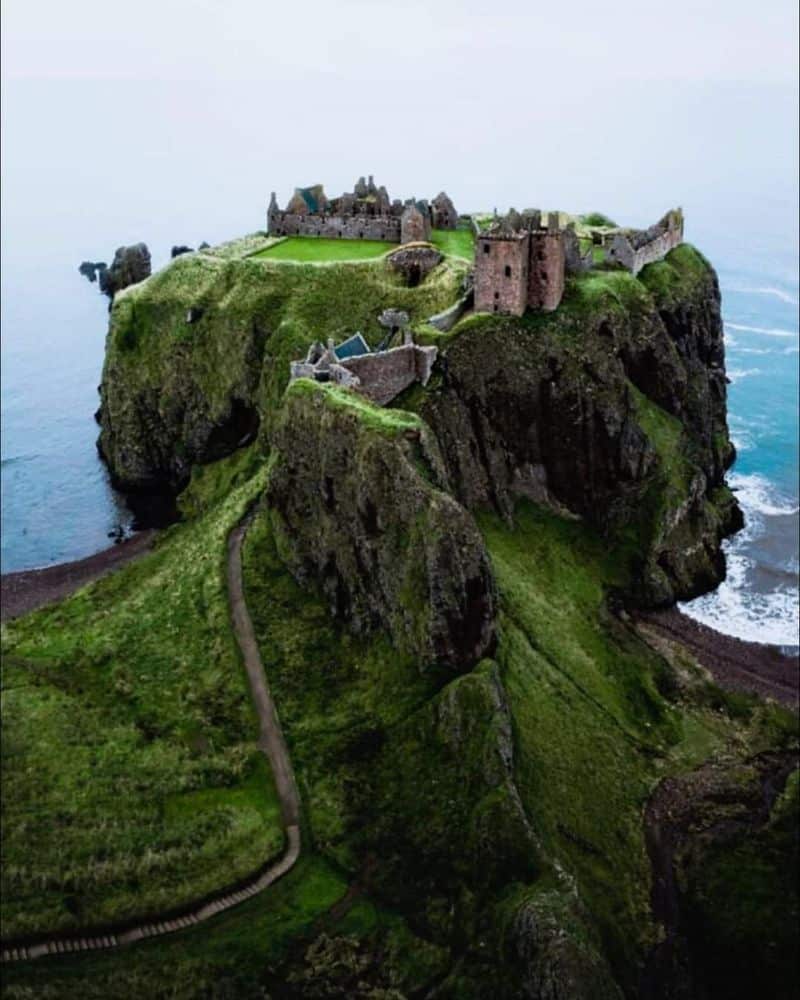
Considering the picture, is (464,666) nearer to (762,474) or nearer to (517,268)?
(517,268)

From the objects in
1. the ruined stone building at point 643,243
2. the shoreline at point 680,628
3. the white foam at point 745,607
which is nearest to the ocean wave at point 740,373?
the ruined stone building at point 643,243

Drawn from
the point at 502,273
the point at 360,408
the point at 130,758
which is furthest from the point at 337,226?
the point at 130,758

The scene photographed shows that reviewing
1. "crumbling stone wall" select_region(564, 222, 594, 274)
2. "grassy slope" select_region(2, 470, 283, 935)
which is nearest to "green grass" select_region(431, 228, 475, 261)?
"crumbling stone wall" select_region(564, 222, 594, 274)

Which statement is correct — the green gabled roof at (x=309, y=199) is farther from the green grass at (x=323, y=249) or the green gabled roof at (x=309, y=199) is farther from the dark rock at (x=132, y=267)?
the dark rock at (x=132, y=267)

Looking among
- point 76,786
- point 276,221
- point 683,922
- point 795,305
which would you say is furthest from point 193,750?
point 795,305

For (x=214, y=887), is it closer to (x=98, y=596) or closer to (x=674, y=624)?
(x=98, y=596)

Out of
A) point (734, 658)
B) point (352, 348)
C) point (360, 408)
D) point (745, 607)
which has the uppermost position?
point (352, 348)
